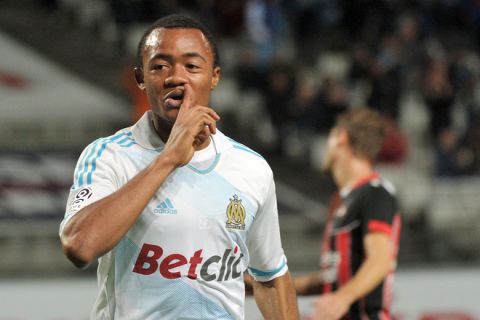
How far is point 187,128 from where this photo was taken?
2510 mm

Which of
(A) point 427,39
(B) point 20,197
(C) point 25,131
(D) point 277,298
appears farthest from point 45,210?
(D) point 277,298

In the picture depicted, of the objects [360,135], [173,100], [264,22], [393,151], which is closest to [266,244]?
[173,100]

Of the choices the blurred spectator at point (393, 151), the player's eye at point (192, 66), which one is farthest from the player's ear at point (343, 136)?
the blurred spectator at point (393, 151)

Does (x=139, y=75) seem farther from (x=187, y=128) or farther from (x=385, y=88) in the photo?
(x=385, y=88)

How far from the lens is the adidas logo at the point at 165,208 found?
8.50 feet

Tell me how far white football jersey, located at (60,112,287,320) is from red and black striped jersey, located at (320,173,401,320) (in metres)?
1.66

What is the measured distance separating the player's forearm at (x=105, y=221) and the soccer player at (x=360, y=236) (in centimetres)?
183

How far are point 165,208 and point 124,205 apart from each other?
0.24 meters

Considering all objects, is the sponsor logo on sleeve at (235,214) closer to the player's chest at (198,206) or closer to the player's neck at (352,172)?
the player's chest at (198,206)

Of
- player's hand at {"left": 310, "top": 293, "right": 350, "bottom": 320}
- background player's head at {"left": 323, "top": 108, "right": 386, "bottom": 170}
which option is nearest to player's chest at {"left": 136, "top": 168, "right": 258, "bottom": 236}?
player's hand at {"left": 310, "top": 293, "right": 350, "bottom": 320}

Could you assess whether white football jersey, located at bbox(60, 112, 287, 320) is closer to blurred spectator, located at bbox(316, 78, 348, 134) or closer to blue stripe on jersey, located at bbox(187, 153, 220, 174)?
blue stripe on jersey, located at bbox(187, 153, 220, 174)

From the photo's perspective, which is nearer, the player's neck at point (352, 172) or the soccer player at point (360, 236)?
the soccer player at point (360, 236)

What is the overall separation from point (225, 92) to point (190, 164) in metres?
9.96

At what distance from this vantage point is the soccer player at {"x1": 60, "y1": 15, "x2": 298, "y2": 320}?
8.30 feet
